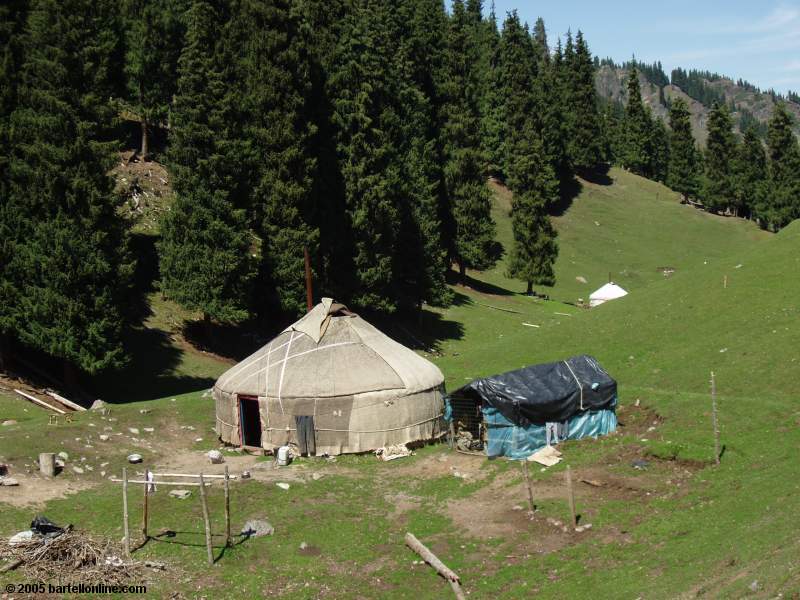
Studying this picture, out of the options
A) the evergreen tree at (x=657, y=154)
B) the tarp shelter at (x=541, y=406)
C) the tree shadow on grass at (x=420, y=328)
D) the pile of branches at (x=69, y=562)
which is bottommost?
the tree shadow on grass at (x=420, y=328)

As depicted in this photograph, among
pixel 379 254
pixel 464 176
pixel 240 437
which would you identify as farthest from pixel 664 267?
pixel 240 437

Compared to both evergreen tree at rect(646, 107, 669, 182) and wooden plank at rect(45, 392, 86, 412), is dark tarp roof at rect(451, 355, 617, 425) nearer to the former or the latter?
wooden plank at rect(45, 392, 86, 412)

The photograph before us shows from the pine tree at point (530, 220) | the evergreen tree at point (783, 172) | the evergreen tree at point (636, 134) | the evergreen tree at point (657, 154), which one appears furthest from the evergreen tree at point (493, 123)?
the evergreen tree at point (657, 154)

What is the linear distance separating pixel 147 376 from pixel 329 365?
14.3 m

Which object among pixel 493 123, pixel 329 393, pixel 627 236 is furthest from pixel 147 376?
pixel 627 236

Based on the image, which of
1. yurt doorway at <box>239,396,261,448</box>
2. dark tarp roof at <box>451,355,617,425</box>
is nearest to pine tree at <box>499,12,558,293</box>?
dark tarp roof at <box>451,355,617,425</box>

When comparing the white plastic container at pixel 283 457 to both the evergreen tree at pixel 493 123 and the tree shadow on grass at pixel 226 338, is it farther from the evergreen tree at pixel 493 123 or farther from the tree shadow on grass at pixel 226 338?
the evergreen tree at pixel 493 123

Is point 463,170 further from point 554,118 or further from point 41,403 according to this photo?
point 41,403

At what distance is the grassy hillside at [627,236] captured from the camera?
7675cm

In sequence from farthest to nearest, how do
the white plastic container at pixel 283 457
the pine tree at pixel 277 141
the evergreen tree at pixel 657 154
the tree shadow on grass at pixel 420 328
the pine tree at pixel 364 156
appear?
the evergreen tree at pixel 657 154 < the tree shadow on grass at pixel 420 328 < the pine tree at pixel 364 156 < the pine tree at pixel 277 141 < the white plastic container at pixel 283 457

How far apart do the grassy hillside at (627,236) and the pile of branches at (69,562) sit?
177 ft

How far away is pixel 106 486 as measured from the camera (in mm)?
23375

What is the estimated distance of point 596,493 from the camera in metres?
21.8

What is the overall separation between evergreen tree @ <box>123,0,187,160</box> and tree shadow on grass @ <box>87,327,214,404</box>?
19.1m
